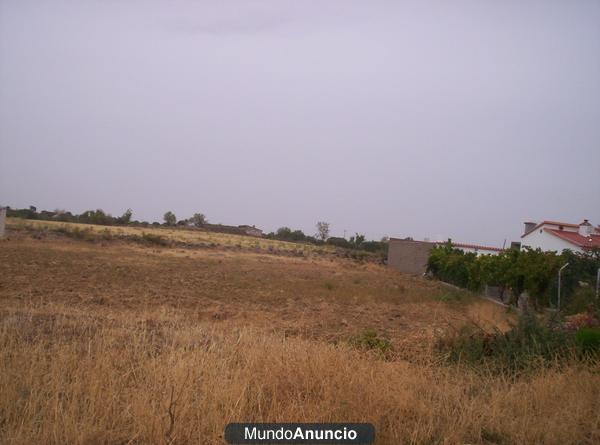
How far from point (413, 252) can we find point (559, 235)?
14993 millimetres

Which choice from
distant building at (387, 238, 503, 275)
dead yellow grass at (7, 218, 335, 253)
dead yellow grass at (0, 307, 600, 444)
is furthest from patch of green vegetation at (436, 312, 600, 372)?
dead yellow grass at (7, 218, 335, 253)

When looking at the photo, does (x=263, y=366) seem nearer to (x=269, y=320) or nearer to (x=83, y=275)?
(x=269, y=320)

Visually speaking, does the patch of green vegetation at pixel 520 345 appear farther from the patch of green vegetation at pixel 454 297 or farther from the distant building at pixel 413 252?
the distant building at pixel 413 252

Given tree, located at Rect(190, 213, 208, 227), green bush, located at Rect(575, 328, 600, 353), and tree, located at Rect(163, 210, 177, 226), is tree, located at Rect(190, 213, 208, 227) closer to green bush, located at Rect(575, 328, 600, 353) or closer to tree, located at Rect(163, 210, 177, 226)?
tree, located at Rect(163, 210, 177, 226)

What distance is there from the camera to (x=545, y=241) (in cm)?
2839

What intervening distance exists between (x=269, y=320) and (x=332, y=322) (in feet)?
5.67

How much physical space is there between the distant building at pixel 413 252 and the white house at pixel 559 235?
597 cm

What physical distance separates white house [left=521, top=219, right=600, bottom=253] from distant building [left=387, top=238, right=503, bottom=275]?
5.97m

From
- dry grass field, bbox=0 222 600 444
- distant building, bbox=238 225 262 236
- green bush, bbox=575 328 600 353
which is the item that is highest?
distant building, bbox=238 225 262 236

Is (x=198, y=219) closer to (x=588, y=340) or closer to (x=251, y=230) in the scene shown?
(x=251, y=230)

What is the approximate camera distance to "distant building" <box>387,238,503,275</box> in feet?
125

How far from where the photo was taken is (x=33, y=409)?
367 cm

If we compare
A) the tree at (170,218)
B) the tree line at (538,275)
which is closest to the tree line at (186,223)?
the tree at (170,218)

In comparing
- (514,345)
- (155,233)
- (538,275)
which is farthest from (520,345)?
(155,233)
